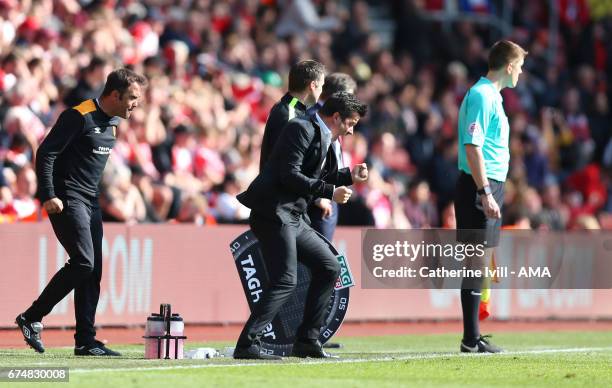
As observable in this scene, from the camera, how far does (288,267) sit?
10445 millimetres

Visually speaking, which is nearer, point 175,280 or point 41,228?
point 41,228

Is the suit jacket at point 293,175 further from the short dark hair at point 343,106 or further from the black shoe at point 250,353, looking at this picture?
the black shoe at point 250,353

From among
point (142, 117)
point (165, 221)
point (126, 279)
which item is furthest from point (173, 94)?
point (126, 279)

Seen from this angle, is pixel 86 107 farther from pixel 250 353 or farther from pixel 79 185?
pixel 250 353

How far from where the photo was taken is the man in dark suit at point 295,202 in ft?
34.0

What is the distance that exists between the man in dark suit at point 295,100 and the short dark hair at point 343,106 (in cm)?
46

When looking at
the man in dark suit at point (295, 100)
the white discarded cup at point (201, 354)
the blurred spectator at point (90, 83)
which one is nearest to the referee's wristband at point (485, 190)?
the man in dark suit at point (295, 100)

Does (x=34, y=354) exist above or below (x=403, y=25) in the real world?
below

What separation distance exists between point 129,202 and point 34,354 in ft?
17.1

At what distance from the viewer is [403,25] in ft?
90.2

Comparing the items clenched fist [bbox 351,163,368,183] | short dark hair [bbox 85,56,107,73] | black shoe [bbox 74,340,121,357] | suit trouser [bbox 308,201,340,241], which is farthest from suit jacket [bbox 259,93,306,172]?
short dark hair [bbox 85,56,107,73]

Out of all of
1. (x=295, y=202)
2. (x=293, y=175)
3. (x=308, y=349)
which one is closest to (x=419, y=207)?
(x=308, y=349)

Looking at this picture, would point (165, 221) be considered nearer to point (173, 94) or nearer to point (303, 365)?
point (173, 94)

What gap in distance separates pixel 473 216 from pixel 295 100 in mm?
1721
